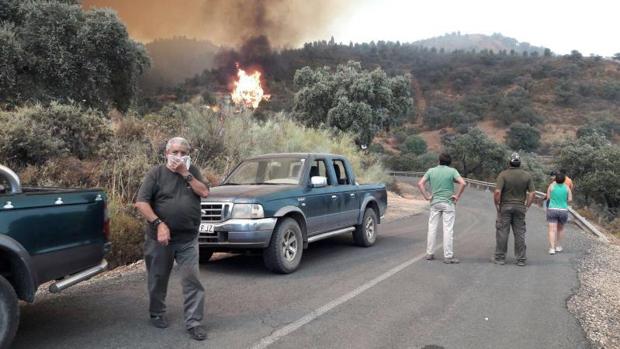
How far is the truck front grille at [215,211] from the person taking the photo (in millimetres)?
7574

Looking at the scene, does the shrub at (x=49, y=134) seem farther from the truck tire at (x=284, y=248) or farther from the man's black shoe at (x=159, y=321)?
the man's black shoe at (x=159, y=321)

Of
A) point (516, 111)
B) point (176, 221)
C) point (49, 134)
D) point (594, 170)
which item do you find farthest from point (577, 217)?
point (516, 111)

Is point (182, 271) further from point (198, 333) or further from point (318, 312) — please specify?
point (318, 312)

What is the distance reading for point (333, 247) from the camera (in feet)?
34.4

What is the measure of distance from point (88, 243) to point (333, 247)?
6.04 m

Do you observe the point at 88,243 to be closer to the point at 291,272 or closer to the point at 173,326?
the point at 173,326

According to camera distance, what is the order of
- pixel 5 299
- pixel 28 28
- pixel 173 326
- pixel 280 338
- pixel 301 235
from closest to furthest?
pixel 5 299, pixel 280 338, pixel 173 326, pixel 301 235, pixel 28 28

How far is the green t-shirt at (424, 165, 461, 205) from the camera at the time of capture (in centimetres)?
922

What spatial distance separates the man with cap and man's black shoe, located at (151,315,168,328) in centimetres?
600

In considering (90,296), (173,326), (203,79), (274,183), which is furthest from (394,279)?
(203,79)

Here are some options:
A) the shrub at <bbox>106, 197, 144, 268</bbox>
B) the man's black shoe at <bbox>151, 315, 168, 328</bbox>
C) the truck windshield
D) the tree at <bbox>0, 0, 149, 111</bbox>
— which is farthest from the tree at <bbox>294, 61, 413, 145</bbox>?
the man's black shoe at <bbox>151, 315, 168, 328</bbox>

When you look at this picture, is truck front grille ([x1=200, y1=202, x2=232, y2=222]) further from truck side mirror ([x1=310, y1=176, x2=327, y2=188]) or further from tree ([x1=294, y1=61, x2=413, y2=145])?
tree ([x1=294, y1=61, x2=413, y2=145])

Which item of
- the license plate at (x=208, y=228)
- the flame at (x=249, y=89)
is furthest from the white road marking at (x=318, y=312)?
the flame at (x=249, y=89)

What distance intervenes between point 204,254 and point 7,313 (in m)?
4.34
